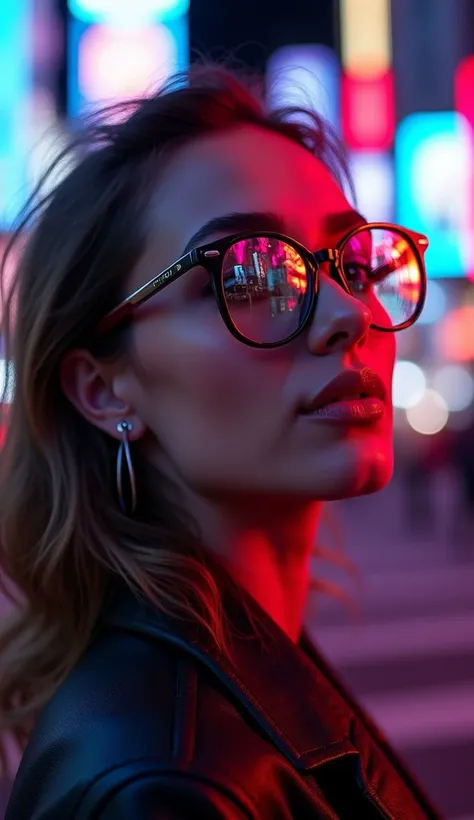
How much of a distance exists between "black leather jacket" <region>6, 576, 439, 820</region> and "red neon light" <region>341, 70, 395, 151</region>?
20.1 metres

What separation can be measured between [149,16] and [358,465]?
61.0ft

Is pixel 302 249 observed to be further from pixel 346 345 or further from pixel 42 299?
pixel 42 299

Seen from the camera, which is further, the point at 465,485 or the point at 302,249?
the point at 465,485

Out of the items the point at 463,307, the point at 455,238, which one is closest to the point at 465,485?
the point at 455,238

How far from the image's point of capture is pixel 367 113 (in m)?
20.5

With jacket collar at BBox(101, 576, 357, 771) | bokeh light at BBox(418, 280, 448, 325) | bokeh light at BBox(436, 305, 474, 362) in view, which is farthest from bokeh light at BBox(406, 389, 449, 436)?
jacket collar at BBox(101, 576, 357, 771)

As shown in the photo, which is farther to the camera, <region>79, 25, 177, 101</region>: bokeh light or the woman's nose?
<region>79, 25, 177, 101</region>: bokeh light

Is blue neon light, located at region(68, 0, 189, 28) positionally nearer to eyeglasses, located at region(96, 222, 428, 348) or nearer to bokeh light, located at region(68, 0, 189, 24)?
bokeh light, located at region(68, 0, 189, 24)

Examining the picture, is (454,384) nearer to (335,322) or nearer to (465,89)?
(465,89)

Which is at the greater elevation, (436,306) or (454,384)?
(436,306)

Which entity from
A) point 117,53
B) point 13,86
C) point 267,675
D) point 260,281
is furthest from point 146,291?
point 117,53

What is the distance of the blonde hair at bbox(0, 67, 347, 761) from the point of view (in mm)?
1448

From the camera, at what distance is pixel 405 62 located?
22156 millimetres

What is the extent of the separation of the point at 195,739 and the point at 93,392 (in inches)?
27.9
